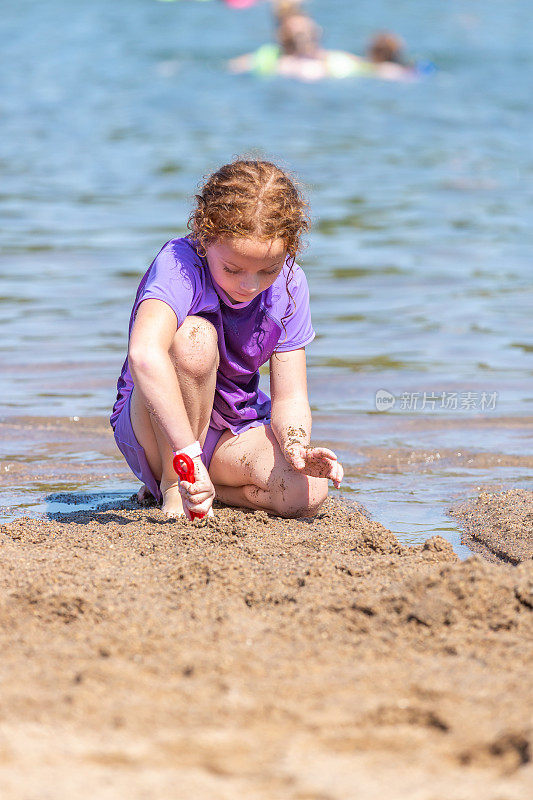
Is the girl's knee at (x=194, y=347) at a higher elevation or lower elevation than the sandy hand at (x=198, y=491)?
higher

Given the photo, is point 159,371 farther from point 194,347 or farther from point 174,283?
point 174,283

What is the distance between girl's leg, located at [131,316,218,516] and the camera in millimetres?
3150

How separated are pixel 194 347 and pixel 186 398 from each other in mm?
167

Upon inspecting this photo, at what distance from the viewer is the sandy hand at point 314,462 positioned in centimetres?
316

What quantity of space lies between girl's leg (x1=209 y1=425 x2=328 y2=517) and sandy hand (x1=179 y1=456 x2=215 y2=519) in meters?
0.34

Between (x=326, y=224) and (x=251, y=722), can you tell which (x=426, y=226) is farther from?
(x=251, y=722)

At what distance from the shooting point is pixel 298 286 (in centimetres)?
346

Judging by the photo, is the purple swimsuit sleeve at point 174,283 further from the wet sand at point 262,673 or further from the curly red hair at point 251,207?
the wet sand at point 262,673

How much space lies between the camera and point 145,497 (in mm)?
3584

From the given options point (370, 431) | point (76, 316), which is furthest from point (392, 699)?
point (76, 316)

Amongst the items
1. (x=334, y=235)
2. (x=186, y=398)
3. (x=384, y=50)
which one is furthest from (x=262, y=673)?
(x=384, y=50)

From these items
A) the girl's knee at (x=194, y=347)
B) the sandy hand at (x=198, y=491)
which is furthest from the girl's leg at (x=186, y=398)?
the sandy hand at (x=198, y=491)

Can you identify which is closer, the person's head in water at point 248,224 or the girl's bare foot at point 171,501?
the person's head in water at point 248,224

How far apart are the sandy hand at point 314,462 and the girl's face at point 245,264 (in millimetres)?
510
